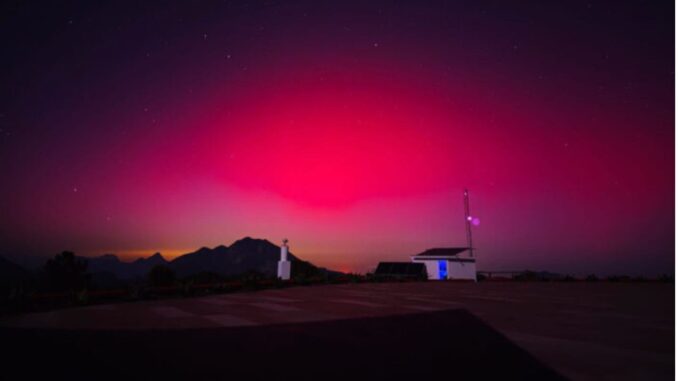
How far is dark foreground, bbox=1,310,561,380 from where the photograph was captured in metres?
5.27

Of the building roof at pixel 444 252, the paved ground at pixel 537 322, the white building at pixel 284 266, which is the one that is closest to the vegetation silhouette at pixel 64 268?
the white building at pixel 284 266

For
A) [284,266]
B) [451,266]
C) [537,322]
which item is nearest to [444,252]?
[451,266]

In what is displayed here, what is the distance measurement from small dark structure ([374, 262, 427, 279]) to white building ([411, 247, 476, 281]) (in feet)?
3.08

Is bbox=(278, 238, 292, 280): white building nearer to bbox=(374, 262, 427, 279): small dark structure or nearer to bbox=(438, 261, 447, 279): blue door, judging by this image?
bbox=(374, 262, 427, 279): small dark structure

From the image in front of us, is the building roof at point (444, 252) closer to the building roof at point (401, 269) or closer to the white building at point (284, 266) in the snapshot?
the building roof at point (401, 269)

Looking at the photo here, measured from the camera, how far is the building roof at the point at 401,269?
32.3m

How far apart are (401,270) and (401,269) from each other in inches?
6.6

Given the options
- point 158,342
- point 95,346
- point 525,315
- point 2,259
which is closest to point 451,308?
point 525,315

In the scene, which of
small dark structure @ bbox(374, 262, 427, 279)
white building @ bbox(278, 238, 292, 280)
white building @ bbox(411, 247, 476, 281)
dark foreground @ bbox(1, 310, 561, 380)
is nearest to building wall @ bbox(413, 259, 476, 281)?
white building @ bbox(411, 247, 476, 281)

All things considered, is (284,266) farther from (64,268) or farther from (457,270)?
(64,268)

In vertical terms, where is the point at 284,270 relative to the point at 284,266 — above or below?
below

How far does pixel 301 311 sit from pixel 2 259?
817 feet

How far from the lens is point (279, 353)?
6383mm

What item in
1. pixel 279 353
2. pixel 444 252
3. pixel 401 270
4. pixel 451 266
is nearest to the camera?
pixel 279 353
